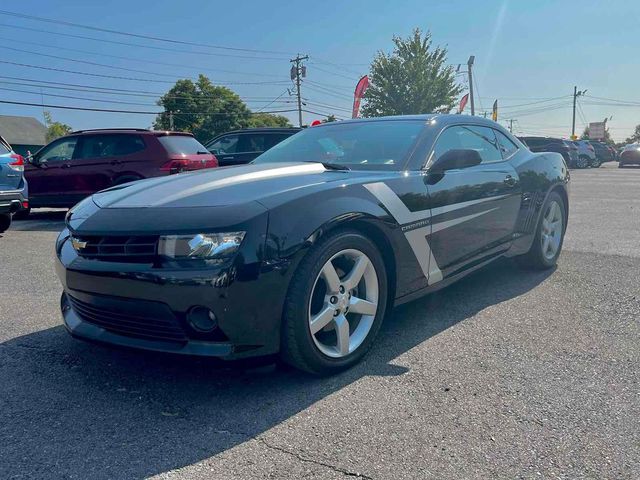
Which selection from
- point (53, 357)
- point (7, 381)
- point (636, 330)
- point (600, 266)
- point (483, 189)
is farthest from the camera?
point (600, 266)

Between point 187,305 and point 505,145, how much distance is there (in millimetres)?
3441

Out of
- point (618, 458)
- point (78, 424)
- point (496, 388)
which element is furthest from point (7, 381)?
point (618, 458)

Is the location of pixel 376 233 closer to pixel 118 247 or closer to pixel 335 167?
pixel 335 167

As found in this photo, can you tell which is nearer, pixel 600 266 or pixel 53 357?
pixel 53 357

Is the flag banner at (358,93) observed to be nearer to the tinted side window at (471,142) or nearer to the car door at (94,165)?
the car door at (94,165)

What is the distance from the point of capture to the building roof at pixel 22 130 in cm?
5181

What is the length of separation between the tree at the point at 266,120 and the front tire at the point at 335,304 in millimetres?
51818

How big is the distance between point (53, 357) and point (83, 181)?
700 cm

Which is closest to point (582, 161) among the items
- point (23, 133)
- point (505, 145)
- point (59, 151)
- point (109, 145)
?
point (109, 145)

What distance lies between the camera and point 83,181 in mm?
9477

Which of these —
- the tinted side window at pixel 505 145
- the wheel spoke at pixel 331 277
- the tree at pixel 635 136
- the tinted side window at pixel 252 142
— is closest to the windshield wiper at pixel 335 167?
the wheel spoke at pixel 331 277

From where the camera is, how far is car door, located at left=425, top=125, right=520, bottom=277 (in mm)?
3600

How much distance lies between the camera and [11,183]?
743 centimetres

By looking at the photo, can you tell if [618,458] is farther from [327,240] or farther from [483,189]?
[483,189]
